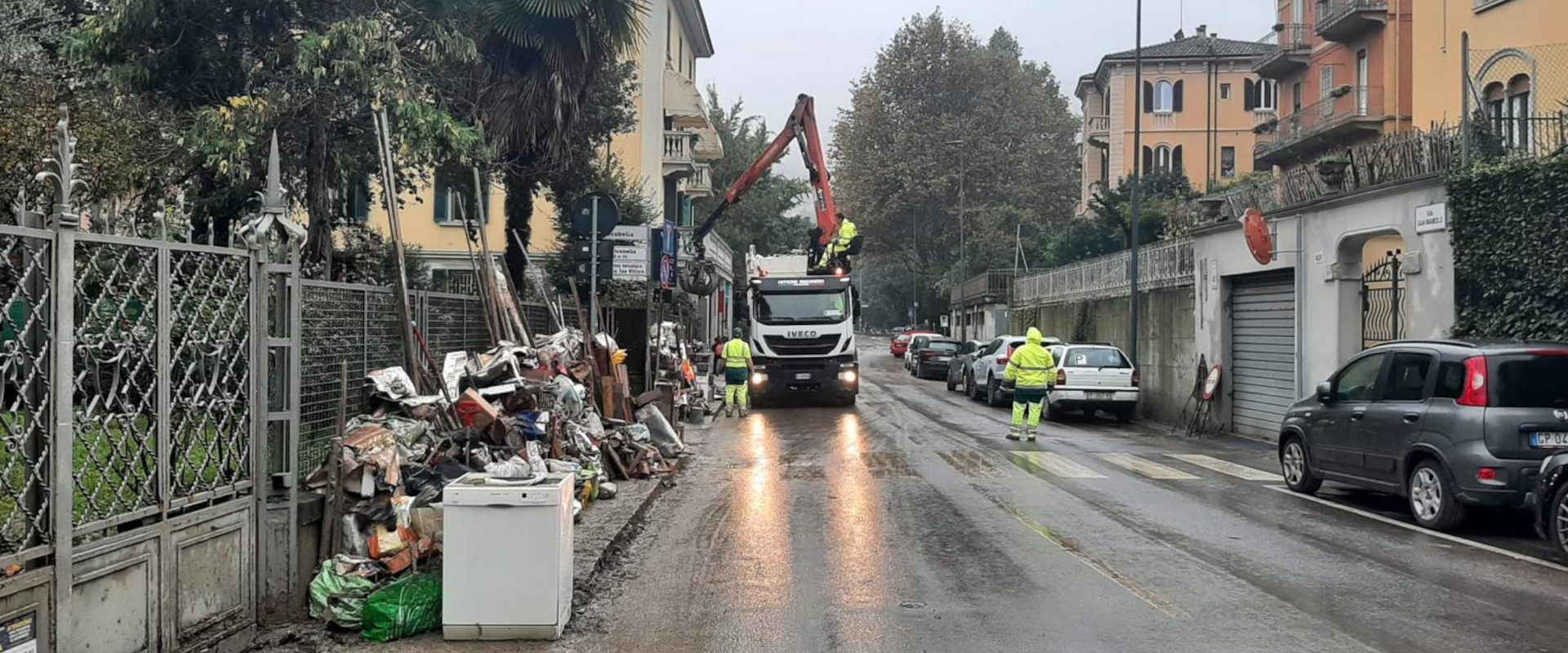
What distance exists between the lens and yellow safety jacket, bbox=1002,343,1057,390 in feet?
58.9

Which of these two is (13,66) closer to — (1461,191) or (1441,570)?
(1441,570)

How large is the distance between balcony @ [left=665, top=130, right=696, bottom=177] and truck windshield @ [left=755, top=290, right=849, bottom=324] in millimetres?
11730

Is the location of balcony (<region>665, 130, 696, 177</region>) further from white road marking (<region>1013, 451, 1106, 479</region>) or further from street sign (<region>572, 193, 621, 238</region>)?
white road marking (<region>1013, 451, 1106, 479</region>)

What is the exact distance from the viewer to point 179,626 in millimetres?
5582

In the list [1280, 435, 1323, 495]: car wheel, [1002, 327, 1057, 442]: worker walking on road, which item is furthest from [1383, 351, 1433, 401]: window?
[1002, 327, 1057, 442]: worker walking on road

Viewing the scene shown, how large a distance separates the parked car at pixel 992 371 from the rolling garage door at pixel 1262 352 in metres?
4.99

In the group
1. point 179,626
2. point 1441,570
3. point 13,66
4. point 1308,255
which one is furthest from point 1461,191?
point 13,66

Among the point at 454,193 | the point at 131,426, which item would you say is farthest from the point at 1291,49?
the point at 131,426

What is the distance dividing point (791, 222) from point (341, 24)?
170ft

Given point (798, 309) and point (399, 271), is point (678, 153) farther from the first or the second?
point (399, 271)

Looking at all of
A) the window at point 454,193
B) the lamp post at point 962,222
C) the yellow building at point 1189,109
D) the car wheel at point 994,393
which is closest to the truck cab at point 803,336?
the car wheel at point 994,393

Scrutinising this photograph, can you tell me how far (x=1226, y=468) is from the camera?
573 inches

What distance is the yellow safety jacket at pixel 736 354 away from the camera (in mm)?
21906

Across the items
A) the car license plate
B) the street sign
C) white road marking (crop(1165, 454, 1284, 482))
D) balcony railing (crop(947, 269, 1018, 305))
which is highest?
balcony railing (crop(947, 269, 1018, 305))
